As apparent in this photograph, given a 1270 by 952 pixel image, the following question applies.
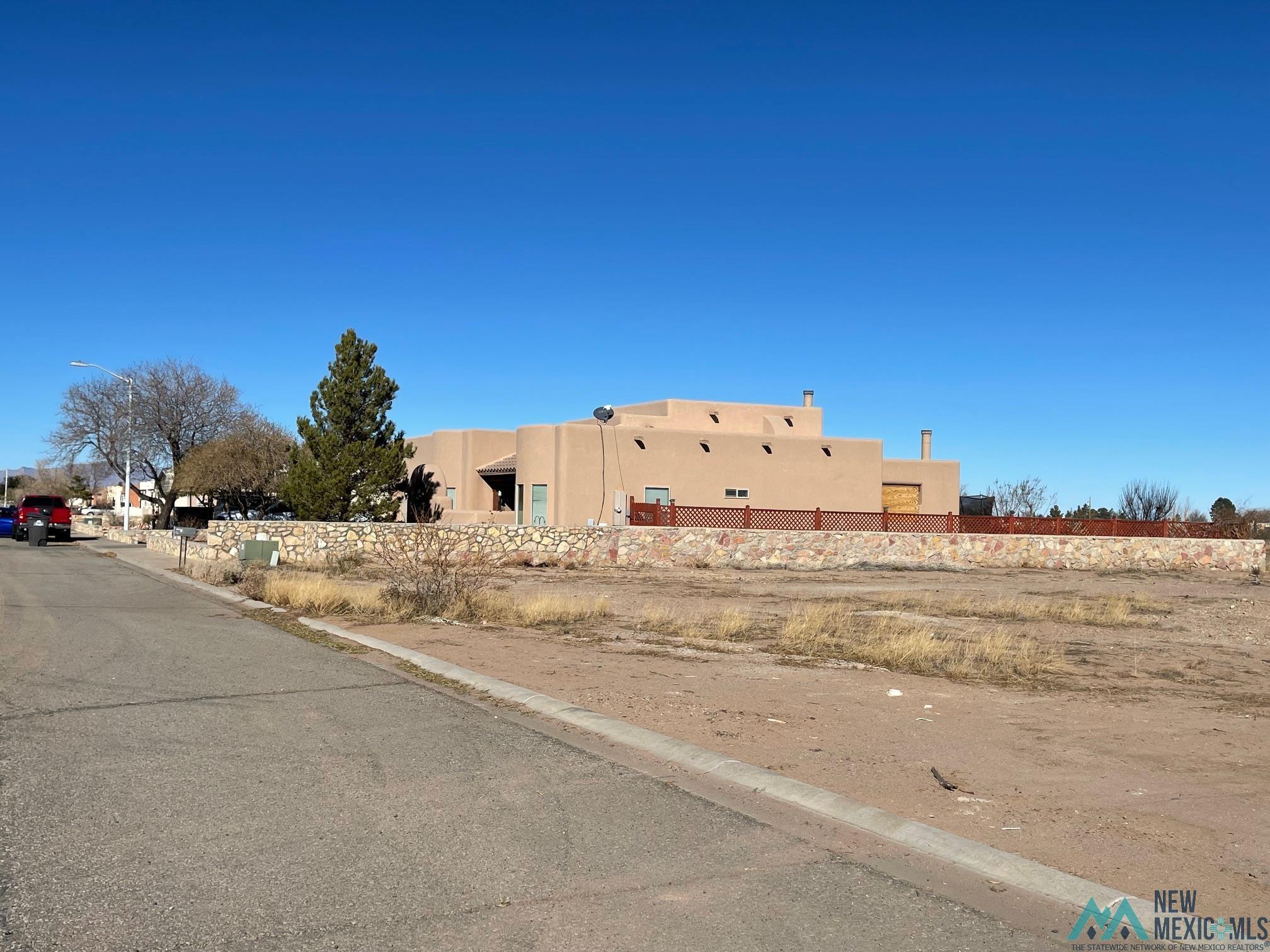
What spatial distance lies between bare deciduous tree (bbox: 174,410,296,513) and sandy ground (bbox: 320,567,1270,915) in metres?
30.3

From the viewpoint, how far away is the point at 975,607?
19422 mm

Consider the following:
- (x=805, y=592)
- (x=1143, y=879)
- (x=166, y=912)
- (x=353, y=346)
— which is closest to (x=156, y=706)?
(x=166, y=912)

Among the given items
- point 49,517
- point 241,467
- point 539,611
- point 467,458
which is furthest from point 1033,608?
point 49,517

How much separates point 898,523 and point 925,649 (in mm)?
23705

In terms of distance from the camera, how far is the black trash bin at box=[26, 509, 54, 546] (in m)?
39.1

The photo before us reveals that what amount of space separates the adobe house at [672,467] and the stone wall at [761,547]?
1692 mm

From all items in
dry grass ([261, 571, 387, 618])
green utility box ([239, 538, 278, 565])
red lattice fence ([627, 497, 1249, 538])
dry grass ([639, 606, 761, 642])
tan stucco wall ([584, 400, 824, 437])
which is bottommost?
dry grass ([639, 606, 761, 642])

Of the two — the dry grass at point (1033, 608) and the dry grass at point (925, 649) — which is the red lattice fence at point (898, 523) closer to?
the dry grass at point (1033, 608)

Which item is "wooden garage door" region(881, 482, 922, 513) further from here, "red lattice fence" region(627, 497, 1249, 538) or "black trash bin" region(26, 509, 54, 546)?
"black trash bin" region(26, 509, 54, 546)

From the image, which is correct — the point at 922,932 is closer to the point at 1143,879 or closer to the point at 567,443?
the point at 1143,879

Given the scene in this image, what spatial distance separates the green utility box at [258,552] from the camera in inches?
1054

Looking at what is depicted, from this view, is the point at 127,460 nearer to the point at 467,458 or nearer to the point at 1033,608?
the point at 467,458

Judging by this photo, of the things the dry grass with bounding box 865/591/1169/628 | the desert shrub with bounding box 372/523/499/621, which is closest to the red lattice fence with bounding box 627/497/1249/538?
the dry grass with bounding box 865/591/1169/628

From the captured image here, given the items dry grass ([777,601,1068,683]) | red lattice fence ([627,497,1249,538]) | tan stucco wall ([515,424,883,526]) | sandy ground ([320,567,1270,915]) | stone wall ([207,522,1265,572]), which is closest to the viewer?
sandy ground ([320,567,1270,915])
